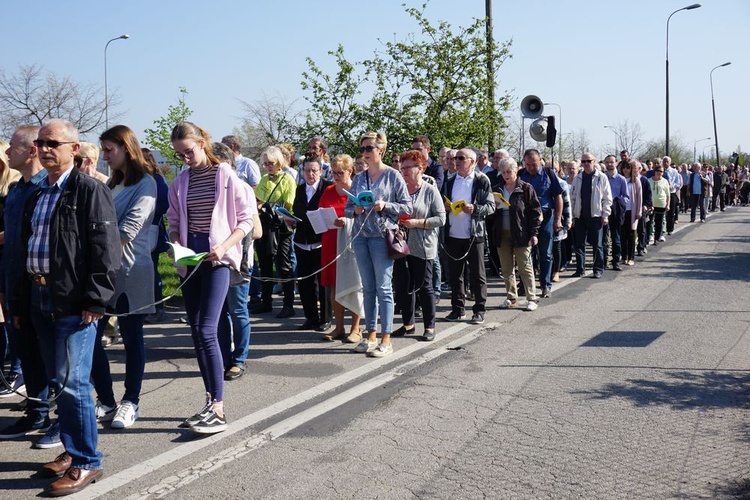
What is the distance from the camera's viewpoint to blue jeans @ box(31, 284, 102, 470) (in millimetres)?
4371

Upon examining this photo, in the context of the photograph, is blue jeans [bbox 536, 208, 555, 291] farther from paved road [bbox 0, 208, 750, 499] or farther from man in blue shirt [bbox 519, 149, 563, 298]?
paved road [bbox 0, 208, 750, 499]

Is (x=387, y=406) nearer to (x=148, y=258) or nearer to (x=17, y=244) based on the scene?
(x=148, y=258)

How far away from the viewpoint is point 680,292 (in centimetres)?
1126

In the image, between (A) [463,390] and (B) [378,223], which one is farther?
(B) [378,223]

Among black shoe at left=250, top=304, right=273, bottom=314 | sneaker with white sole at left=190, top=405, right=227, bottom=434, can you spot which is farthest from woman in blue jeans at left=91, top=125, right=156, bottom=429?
black shoe at left=250, top=304, right=273, bottom=314

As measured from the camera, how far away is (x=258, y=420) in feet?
18.4

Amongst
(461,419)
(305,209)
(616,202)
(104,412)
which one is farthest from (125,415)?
(616,202)

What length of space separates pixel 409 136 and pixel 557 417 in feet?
41.1

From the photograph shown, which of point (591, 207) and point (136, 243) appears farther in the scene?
point (591, 207)

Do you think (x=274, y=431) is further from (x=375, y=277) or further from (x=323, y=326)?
(x=323, y=326)

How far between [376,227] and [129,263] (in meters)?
2.67

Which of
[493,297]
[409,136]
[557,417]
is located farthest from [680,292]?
[409,136]

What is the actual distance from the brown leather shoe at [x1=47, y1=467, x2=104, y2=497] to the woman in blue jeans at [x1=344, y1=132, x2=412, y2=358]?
346 centimetres

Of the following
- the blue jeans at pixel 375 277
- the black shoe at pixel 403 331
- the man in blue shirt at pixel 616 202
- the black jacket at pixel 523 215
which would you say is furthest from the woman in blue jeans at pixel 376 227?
the man in blue shirt at pixel 616 202
